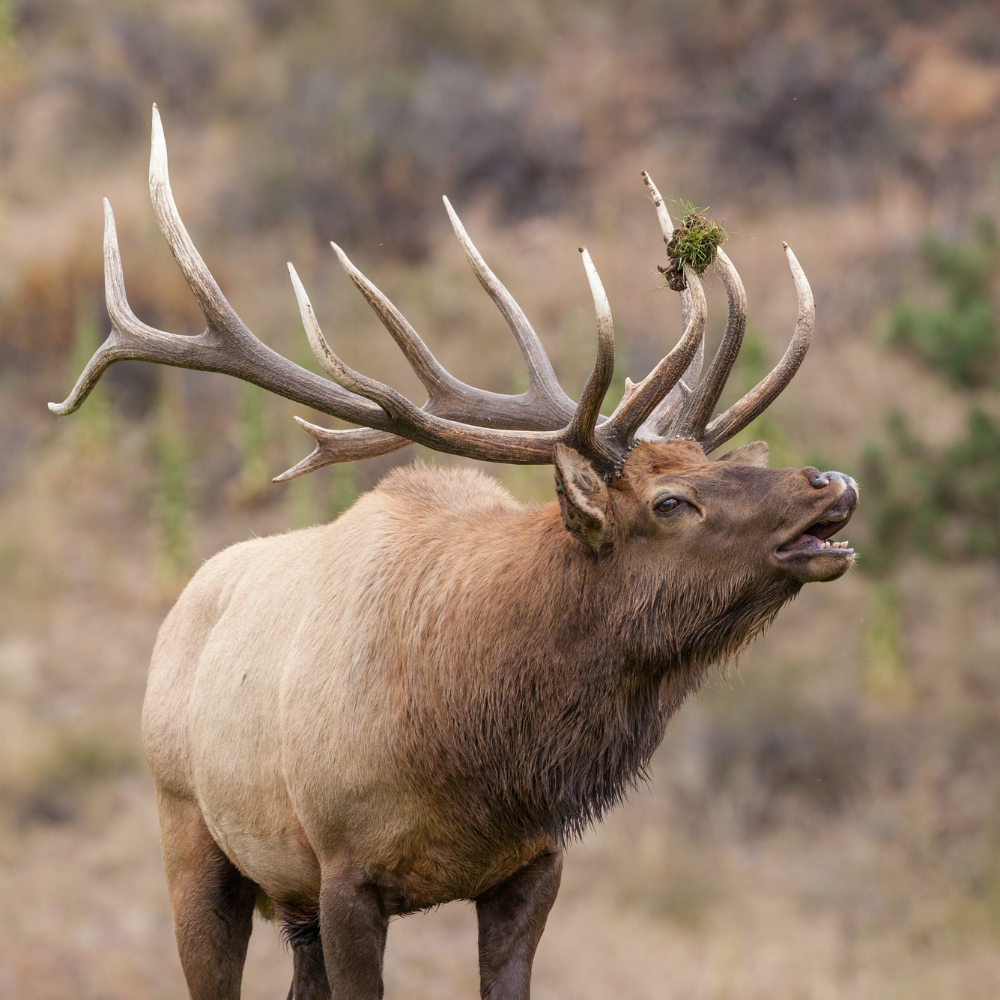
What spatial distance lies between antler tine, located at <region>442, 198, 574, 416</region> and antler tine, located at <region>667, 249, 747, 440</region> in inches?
14.2

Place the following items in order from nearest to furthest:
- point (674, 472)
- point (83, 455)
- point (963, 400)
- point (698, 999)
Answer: point (674, 472)
point (698, 999)
point (963, 400)
point (83, 455)

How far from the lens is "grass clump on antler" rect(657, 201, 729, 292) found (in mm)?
3760

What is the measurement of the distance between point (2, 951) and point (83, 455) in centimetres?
822

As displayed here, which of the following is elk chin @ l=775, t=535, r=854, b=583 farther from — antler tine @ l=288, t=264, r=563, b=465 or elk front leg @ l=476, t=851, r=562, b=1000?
elk front leg @ l=476, t=851, r=562, b=1000

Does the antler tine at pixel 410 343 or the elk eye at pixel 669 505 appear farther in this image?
the antler tine at pixel 410 343

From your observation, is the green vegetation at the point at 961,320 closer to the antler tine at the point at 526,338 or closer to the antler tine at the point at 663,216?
the antler tine at the point at 526,338

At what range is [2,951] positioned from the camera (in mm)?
12500

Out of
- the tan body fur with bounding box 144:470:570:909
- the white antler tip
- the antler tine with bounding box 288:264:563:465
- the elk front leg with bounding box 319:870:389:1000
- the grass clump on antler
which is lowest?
the elk front leg with bounding box 319:870:389:1000

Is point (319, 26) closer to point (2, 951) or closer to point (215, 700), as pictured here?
point (2, 951)

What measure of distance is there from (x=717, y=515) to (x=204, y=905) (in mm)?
2269

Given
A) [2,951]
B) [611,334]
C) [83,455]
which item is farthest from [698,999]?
[83,455]

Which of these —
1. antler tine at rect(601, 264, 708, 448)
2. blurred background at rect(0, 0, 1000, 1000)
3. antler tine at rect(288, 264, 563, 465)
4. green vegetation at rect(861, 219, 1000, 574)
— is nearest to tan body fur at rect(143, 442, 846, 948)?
antler tine at rect(601, 264, 708, 448)

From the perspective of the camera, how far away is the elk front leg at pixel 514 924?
4074 mm

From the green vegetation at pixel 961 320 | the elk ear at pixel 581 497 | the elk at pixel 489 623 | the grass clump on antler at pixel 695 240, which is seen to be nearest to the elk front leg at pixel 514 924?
the elk at pixel 489 623
